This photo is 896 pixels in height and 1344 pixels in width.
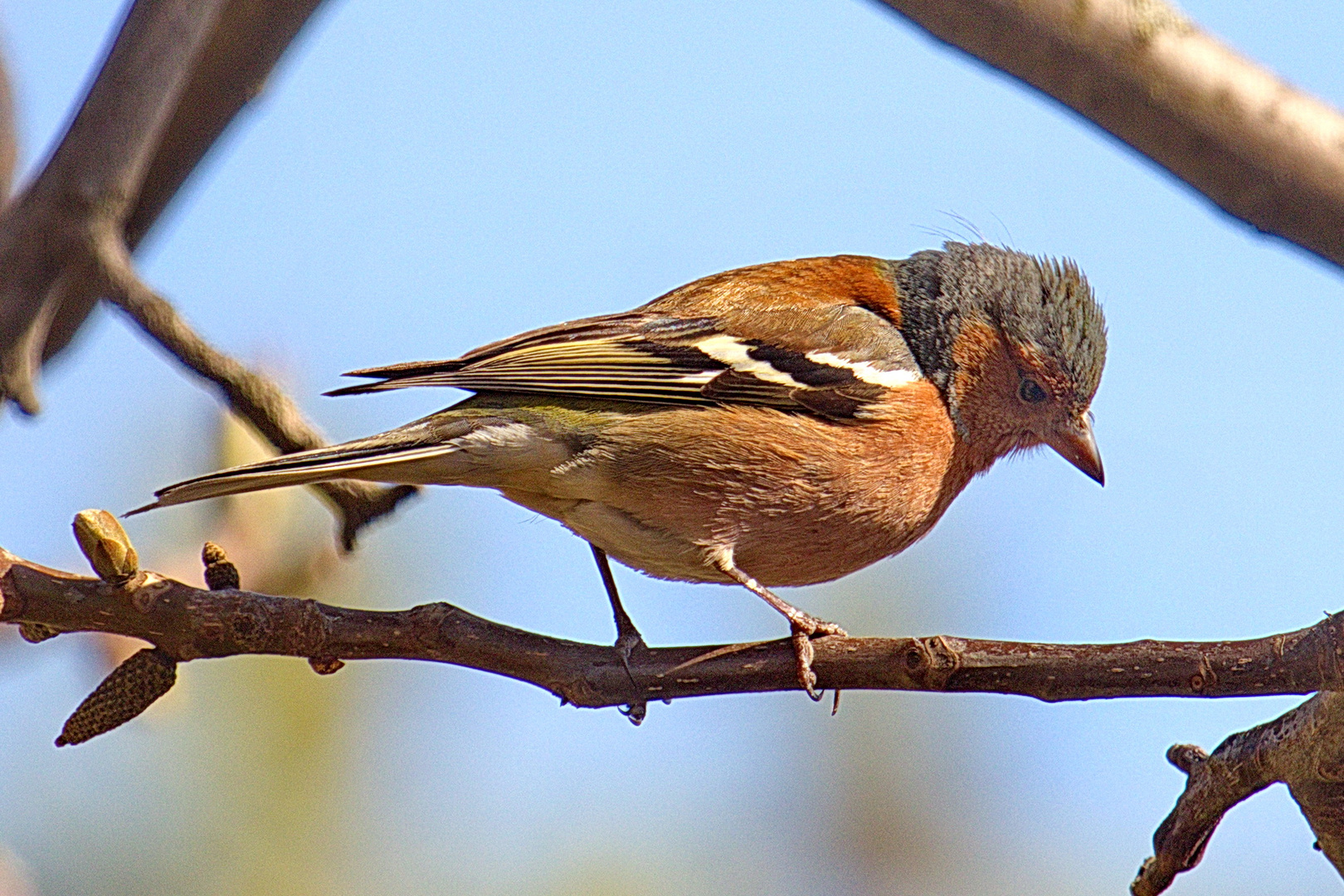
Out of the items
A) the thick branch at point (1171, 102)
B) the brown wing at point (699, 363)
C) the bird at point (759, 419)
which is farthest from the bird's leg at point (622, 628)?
the thick branch at point (1171, 102)

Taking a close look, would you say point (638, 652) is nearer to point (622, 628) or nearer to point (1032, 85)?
point (622, 628)

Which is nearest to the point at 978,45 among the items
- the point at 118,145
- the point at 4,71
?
the point at 118,145

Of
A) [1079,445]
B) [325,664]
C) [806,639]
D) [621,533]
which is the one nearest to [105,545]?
[325,664]

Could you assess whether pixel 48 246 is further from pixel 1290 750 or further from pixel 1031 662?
pixel 1290 750

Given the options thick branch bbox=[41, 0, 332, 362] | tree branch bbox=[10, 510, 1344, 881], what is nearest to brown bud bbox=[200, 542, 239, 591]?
tree branch bbox=[10, 510, 1344, 881]

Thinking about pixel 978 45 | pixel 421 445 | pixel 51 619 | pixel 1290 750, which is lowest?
pixel 51 619

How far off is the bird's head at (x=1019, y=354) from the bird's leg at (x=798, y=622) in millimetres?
1355

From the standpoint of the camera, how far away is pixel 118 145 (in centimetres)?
447

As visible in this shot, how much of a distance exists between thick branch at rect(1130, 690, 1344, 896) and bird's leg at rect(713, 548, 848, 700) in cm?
89

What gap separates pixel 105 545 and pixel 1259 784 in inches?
104

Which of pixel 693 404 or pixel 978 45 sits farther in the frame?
pixel 693 404

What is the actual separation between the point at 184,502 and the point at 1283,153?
3104 mm

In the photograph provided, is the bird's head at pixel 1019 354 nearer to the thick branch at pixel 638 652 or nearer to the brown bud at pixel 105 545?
the thick branch at pixel 638 652

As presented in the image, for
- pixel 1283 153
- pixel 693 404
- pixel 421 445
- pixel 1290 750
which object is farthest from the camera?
pixel 693 404
